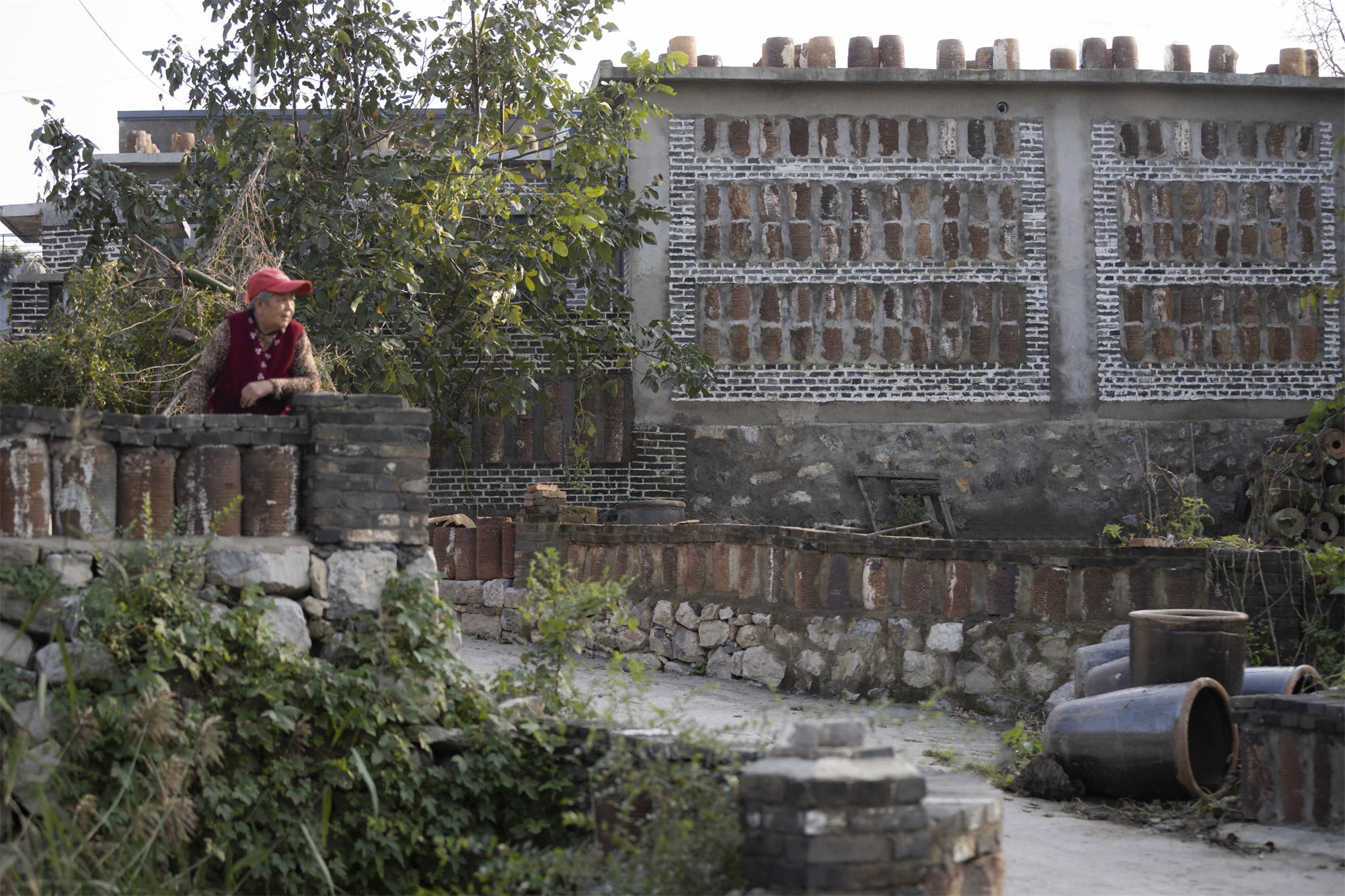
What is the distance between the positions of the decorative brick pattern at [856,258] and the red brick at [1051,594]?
7456mm

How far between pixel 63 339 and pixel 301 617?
4.32m

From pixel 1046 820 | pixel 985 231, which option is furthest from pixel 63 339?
pixel 985 231

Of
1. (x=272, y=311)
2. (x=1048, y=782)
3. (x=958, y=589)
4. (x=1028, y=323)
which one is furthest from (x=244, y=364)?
(x=1028, y=323)

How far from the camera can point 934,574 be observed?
8094mm

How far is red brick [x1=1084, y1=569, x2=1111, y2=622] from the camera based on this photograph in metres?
7.66

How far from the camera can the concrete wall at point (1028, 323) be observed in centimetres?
1498

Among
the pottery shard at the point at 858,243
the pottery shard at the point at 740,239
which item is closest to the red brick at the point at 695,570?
the pottery shard at the point at 740,239

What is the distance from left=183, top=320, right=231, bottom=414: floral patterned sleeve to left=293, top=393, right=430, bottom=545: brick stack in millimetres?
496

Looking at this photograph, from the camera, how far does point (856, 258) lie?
49.4 ft

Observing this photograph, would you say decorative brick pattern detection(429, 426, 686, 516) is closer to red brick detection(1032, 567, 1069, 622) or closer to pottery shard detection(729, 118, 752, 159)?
pottery shard detection(729, 118, 752, 159)

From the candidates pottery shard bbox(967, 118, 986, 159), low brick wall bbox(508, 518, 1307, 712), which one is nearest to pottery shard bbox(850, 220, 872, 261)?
pottery shard bbox(967, 118, 986, 159)

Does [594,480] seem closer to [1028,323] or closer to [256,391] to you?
[1028,323]

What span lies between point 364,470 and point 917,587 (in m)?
4.14

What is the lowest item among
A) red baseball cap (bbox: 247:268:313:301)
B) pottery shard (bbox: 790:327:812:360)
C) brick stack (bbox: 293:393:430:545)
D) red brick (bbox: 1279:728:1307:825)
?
red brick (bbox: 1279:728:1307:825)
